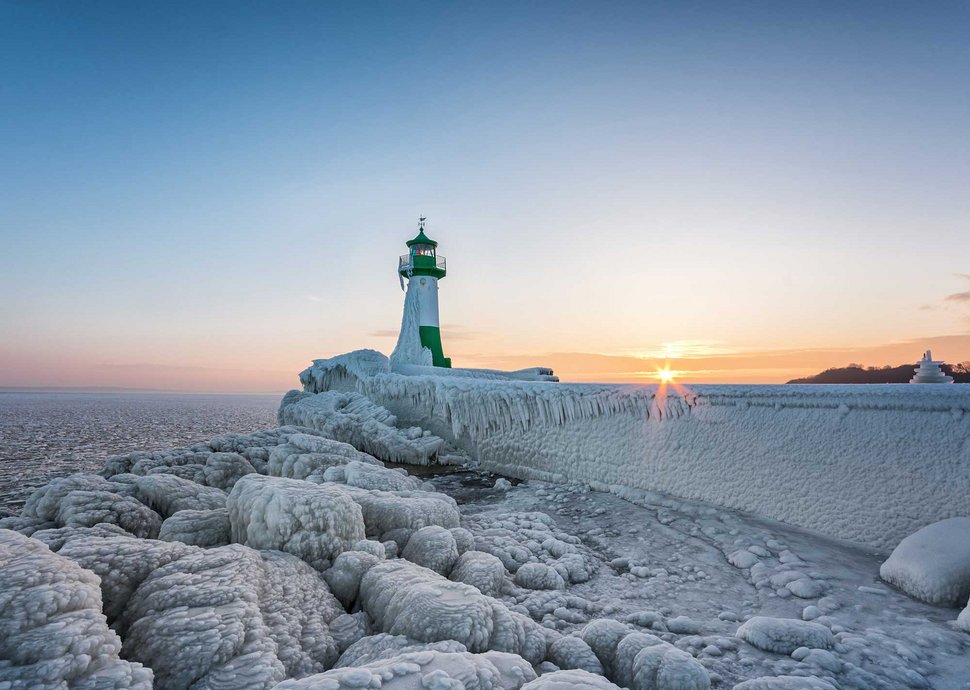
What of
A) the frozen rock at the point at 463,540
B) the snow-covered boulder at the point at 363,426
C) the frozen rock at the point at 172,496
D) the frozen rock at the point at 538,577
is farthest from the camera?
the snow-covered boulder at the point at 363,426

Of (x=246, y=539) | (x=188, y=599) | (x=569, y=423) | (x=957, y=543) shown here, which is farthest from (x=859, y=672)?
(x=569, y=423)

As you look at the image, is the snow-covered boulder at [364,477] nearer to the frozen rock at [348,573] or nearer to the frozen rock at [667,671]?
the frozen rock at [348,573]

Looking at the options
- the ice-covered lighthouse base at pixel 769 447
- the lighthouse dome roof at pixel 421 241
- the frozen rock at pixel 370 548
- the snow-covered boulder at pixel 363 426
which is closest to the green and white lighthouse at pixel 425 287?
the lighthouse dome roof at pixel 421 241

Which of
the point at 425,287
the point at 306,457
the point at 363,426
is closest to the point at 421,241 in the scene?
the point at 425,287

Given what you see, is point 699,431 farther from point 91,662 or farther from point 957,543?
point 91,662

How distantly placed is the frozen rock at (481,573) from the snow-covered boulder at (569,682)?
5.05 ft

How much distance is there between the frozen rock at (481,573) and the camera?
3.93 meters

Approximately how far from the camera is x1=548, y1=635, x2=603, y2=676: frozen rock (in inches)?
114

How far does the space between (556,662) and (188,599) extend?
2295 mm

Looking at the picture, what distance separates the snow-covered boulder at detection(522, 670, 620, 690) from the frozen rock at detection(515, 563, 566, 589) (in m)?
1.87

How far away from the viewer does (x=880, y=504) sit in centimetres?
539

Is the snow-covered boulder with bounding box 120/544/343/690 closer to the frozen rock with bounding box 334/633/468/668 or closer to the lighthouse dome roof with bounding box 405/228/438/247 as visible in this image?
the frozen rock with bounding box 334/633/468/668

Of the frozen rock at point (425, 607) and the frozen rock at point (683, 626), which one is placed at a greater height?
the frozen rock at point (425, 607)

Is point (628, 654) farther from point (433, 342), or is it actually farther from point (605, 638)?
point (433, 342)
